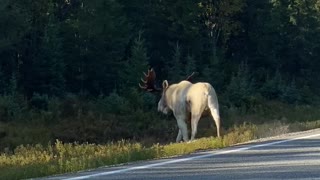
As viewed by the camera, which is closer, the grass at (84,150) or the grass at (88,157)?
the grass at (88,157)

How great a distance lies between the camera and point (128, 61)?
43281 mm

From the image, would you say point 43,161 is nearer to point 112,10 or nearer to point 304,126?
point 304,126

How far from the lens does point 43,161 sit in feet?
45.9

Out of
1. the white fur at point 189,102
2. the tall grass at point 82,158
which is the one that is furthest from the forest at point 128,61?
the tall grass at point 82,158

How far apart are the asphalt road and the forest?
13.2 m

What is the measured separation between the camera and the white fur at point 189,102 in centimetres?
2139

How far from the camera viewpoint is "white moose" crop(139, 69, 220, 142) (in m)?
21.4

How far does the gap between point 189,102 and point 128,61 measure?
21330 mm

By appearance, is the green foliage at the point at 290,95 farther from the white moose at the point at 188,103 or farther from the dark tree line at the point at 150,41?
the white moose at the point at 188,103

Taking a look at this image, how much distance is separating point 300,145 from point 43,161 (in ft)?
19.1

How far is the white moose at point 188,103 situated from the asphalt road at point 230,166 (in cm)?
542

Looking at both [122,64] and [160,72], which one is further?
[160,72]

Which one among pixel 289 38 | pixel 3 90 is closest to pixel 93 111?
pixel 3 90

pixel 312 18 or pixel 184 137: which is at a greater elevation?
pixel 312 18
